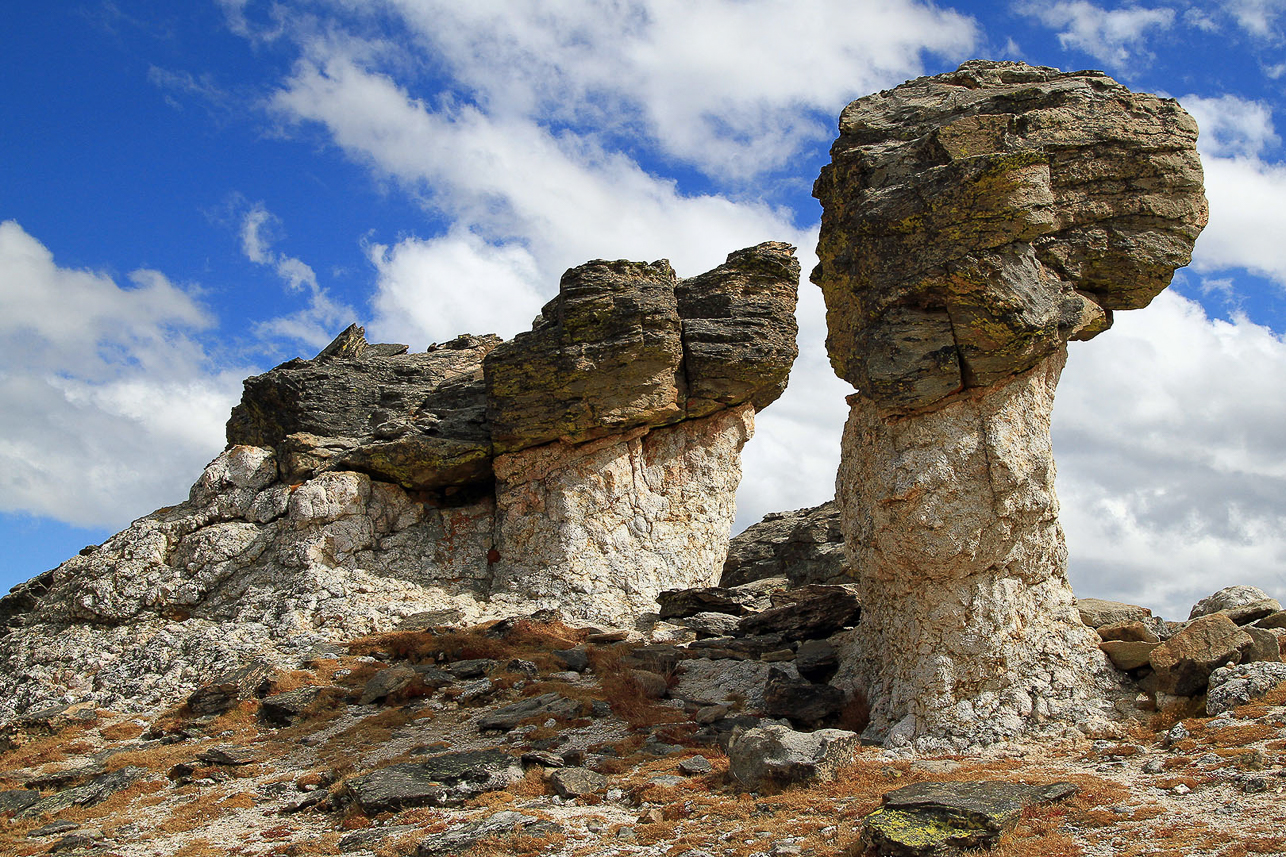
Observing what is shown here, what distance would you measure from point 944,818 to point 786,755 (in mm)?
3492

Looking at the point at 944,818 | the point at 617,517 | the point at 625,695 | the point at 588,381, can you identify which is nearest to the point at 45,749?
the point at 625,695

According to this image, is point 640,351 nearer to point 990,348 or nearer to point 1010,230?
point 990,348

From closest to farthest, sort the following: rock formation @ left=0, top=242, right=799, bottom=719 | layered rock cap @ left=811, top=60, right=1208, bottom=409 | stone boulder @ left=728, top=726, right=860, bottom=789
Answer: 1. stone boulder @ left=728, top=726, right=860, bottom=789
2. layered rock cap @ left=811, top=60, right=1208, bottom=409
3. rock formation @ left=0, top=242, right=799, bottom=719

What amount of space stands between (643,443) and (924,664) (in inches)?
633

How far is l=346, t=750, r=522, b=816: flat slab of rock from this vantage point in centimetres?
1573

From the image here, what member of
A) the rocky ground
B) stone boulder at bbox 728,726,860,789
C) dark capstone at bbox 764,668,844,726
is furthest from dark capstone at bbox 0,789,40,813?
dark capstone at bbox 764,668,844,726

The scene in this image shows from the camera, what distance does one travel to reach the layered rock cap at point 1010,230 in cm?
1694

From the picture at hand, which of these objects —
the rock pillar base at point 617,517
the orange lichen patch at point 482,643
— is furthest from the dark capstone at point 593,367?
the orange lichen patch at point 482,643

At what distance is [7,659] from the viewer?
Answer: 2656cm

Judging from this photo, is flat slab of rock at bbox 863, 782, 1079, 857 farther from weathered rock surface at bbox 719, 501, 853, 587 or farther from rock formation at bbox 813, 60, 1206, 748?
weathered rock surface at bbox 719, 501, 853, 587

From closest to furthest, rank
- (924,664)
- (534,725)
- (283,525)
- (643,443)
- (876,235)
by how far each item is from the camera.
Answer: (924,664), (876,235), (534,725), (283,525), (643,443)

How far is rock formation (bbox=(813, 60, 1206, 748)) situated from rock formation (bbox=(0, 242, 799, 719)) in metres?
12.4

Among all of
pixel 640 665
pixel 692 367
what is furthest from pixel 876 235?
pixel 692 367

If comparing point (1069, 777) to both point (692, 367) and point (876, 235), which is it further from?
point (692, 367)
